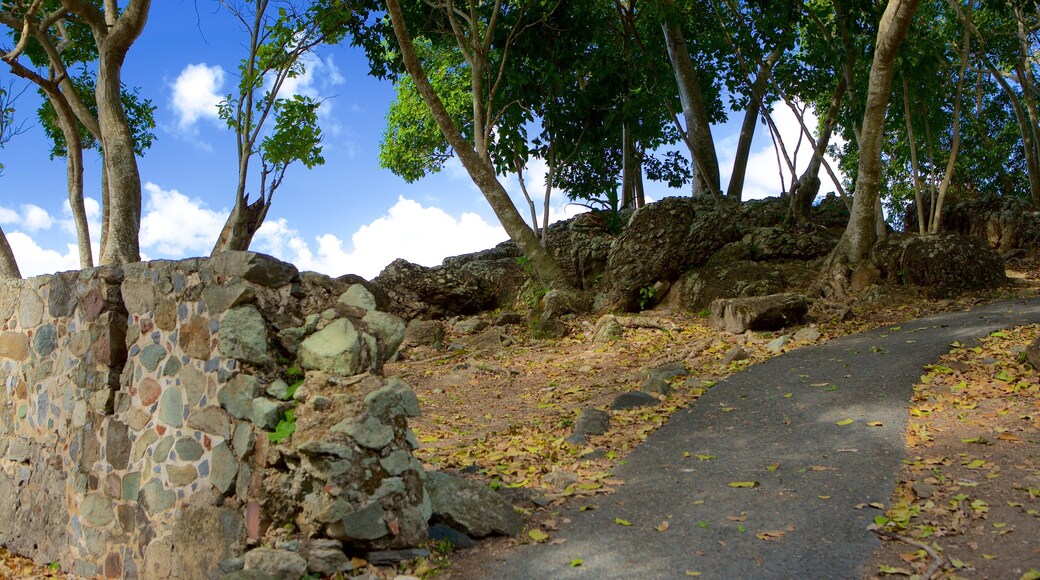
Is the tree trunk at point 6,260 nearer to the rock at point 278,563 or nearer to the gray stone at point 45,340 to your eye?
the gray stone at point 45,340

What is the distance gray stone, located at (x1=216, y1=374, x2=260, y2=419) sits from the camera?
504 centimetres

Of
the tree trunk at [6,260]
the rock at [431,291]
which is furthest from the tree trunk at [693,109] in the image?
the tree trunk at [6,260]

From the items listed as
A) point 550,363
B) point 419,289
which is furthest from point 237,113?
point 550,363

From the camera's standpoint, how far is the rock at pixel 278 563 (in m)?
4.51

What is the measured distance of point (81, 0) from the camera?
36.4 ft

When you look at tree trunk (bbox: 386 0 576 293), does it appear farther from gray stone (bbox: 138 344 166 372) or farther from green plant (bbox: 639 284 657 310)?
gray stone (bbox: 138 344 166 372)

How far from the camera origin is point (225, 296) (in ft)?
17.0

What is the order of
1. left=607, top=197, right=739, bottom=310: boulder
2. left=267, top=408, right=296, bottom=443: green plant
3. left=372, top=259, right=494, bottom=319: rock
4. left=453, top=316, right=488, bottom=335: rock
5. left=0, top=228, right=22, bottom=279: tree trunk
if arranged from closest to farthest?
left=267, top=408, right=296, bottom=443: green plant → left=0, top=228, right=22, bottom=279: tree trunk → left=453, top=316, right=488, bottom=335: rock → left=607, top=197, right=739, bottom=310: boulder → left=372, top=259, right=494, bottom=319: rock

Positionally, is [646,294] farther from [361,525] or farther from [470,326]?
[361,525]

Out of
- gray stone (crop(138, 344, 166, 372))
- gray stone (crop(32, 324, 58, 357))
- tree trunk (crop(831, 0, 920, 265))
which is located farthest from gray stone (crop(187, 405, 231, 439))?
tree trunk (crop(831, 0, 920, 265))

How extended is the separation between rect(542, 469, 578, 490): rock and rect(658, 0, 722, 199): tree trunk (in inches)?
429

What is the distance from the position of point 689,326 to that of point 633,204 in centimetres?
720

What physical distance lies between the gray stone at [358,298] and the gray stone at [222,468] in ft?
3.71

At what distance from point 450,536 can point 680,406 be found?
3.55 m
